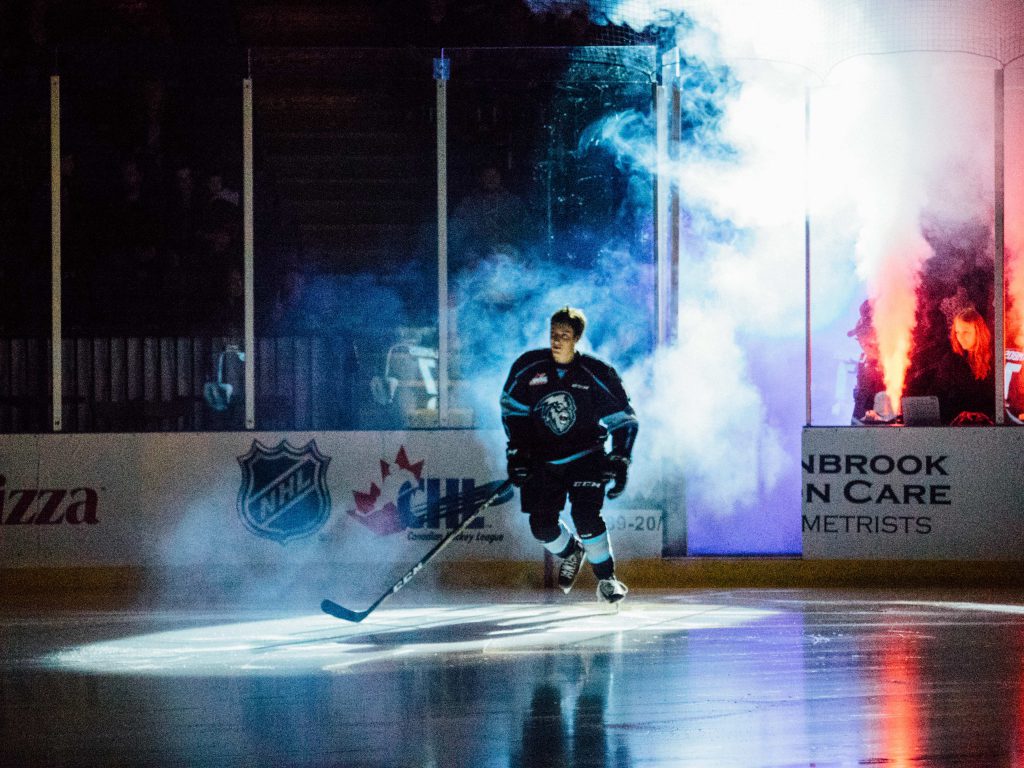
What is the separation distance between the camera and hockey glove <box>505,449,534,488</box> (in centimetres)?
829

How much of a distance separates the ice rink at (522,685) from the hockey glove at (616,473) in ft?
2.49

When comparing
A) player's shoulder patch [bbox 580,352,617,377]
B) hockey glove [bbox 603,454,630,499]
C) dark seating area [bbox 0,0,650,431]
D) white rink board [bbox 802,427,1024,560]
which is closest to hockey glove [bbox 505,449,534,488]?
hockey glove [bbox 603,454,630,499]

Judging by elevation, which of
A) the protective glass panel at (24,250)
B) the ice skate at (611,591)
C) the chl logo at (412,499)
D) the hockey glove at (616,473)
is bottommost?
the ice skate at (611,591)

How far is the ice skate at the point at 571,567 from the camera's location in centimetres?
837

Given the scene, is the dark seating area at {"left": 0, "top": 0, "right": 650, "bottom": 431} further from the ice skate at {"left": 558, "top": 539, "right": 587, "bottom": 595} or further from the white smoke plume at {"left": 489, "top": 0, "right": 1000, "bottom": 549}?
the ice skate at {"left": 558, "top": 539, "right": 587, "bottom": 595}

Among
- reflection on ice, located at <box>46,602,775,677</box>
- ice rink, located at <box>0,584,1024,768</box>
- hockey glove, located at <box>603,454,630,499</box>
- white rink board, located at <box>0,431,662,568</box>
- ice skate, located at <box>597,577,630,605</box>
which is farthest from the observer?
white rink board, located at <box>0,431,662,568</box>

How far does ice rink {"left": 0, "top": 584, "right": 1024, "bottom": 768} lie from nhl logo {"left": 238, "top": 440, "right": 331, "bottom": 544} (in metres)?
1.28

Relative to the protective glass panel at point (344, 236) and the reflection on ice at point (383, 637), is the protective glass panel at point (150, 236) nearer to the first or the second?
the protective glass panel at point (344, 236)

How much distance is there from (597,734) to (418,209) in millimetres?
8326

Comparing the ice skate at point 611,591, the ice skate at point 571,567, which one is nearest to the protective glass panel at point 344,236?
the ice skate at point 571,567

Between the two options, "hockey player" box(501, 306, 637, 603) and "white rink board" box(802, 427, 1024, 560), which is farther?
"white rink board" box(802, 427, 1024, 560)

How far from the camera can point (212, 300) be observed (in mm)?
10875

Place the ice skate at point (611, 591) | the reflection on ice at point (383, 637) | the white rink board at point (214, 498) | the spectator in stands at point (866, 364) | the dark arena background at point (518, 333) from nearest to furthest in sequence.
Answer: the reflection on ice at point (383, 637) < the ice skate at point (611, 591) < the dark arena background at point (518, 333) < the white rink board at point (214, 498) < the spectator in stands at point (866, 364)

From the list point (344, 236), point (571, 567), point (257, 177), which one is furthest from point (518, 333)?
point (257, 177)
